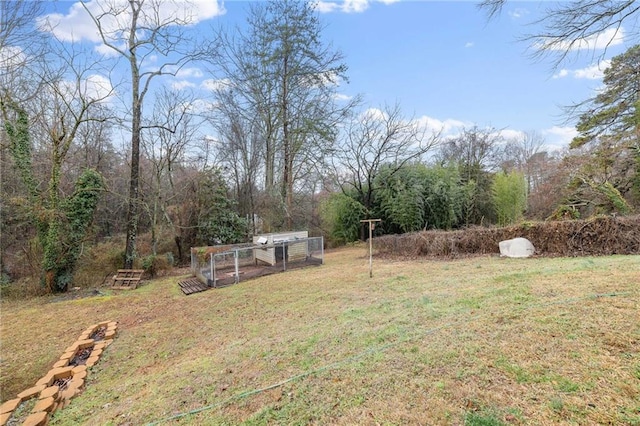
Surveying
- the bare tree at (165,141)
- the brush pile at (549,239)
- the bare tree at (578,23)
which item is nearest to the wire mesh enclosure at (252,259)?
the brush pile at (549,239)

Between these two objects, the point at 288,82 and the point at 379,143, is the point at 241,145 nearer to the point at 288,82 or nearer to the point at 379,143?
the point at 288,82

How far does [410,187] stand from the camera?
12250mm

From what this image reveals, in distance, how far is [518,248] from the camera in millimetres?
6930

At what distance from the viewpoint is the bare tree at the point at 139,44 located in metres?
8.71

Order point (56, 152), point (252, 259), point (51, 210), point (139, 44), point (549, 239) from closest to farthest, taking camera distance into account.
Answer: point (549, 239) < point (51, 210) < point (56, 152) < point (252, 259) < point (139, 44)

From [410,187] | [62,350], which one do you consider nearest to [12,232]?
[62,350]

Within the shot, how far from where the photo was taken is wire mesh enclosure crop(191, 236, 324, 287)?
7.09m

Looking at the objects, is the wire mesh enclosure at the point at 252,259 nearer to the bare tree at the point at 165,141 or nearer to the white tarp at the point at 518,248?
the bare tree at the point at 165,141

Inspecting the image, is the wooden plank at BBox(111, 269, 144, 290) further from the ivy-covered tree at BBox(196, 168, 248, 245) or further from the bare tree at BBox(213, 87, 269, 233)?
the bare tree at BBox(213, 87, 269, 233)

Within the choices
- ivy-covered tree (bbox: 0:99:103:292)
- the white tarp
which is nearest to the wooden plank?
ivy-covered tree (bbox: 0:99:103:292)

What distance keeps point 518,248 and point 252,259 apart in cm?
687

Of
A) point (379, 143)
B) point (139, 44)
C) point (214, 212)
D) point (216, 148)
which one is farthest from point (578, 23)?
point (216, 148)

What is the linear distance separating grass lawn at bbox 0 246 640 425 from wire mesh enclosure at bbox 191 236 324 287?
7.11 feet

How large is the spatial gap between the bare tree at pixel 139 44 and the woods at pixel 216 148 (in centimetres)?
3
